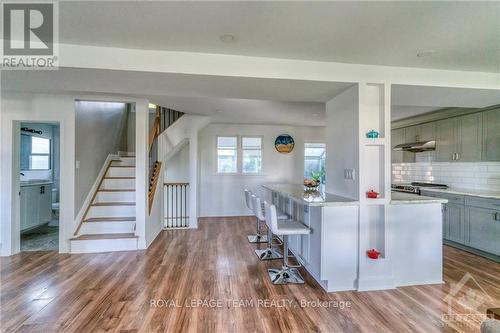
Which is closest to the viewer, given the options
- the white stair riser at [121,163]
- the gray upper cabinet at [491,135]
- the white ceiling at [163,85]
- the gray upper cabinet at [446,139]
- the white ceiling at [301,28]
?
the white ceiling at [301,28]

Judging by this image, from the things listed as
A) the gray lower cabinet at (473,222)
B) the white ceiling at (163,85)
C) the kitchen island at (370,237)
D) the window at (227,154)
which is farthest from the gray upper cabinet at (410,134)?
the window at (227,154)

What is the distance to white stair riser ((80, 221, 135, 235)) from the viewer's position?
3.95 m

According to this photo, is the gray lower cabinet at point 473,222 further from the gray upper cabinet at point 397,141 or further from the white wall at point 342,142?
the white wall at point 342,142

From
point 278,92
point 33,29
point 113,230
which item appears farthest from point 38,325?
point 278,92

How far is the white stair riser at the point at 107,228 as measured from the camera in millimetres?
3947

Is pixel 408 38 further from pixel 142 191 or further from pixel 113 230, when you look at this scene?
pixel 113 230

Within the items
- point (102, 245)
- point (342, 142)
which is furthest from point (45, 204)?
point (342, 142)

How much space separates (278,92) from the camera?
3.06 m

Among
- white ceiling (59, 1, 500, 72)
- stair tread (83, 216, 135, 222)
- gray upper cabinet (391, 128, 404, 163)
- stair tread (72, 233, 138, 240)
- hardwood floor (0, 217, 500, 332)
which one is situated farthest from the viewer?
gray upper cabinet (391, 128, 404, 163)

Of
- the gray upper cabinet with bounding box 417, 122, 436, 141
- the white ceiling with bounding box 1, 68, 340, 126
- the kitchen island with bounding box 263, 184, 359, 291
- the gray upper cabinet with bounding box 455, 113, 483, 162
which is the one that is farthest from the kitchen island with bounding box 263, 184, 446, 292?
the gray upper cabinet with bounding box 417, 122, 436, 141

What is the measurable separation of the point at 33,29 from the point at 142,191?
2.54m

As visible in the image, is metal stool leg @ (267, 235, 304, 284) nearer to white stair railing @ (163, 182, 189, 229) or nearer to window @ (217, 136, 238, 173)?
white stair railing @ (163, 182, 189, 229)

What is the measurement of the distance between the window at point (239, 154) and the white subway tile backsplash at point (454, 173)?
11.8 feet

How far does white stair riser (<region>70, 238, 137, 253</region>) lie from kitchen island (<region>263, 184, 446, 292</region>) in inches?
115
